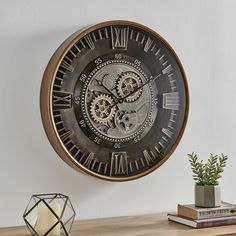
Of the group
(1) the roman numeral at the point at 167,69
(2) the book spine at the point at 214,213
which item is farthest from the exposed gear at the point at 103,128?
(2) the book spine at the point at 214,213

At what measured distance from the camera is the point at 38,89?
6.34 feet

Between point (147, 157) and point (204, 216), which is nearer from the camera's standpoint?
point (204, 216)

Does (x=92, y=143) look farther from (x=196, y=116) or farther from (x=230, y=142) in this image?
(x=230, y=142)

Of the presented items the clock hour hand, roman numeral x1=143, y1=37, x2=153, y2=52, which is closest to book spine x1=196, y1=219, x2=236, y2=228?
the clock hour hand

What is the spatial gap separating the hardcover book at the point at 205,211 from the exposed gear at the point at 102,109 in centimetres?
45

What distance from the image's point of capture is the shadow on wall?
6.22ft

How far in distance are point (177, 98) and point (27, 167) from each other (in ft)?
2.23

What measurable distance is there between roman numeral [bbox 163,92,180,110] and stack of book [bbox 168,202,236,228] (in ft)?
1.36

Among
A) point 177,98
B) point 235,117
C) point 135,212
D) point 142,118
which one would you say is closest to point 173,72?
point 177,98

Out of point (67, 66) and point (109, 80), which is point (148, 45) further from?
point (67, 66)

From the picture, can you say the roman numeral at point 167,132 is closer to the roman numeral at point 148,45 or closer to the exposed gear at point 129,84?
the exposed gear at point 129,84

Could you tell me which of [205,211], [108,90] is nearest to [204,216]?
A: [205,211]

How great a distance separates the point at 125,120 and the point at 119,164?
174 mm

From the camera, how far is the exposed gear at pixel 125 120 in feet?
6.63
